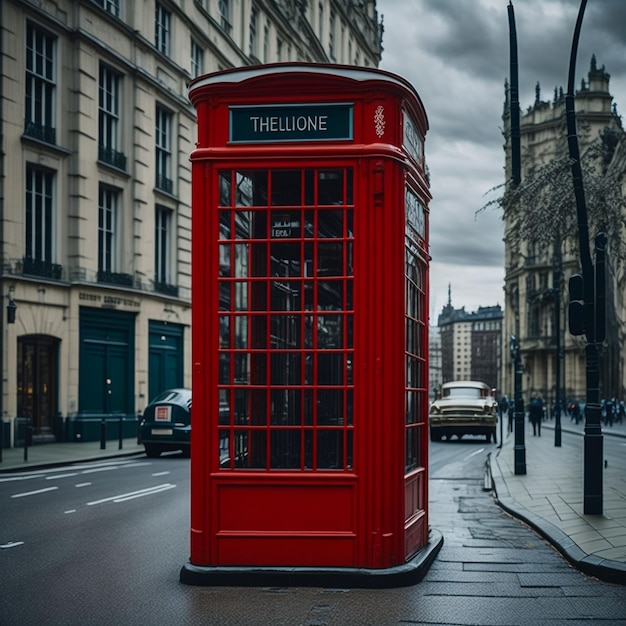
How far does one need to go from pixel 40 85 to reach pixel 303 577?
2413 cm

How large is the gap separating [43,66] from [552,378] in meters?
78.6

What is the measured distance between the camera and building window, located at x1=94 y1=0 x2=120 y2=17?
31203mm

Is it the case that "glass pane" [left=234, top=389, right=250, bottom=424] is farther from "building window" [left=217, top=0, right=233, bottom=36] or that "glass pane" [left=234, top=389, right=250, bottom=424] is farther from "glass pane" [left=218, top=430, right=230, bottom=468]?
"building window" [left=217, top=0, right=233, bottom=36]

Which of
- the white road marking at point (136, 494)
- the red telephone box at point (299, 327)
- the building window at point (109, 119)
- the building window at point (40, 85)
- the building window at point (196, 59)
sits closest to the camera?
the red telephone box at point (299, 327)

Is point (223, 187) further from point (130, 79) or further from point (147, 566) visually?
point (130, 79)

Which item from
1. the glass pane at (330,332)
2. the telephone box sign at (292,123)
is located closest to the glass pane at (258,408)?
the glass pane at (330,332)

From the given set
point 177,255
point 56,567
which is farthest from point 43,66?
point 56,567

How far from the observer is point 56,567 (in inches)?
328

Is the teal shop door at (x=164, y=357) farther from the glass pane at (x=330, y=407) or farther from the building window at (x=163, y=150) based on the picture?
the glass pane at (x=330, y=407)

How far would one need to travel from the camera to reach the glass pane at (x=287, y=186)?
7551mm

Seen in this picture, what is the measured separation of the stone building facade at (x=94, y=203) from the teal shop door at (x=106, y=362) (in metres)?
Answer: 0.06

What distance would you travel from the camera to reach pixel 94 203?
30.6 metres

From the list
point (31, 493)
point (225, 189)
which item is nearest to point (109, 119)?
point (31, 493)

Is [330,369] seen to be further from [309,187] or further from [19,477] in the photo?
[19,477]
